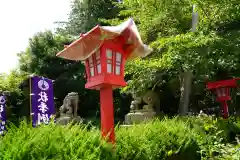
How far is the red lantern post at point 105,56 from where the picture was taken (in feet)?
13.8

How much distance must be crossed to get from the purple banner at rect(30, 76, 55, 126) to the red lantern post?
101 inches

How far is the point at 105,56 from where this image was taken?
14.2ft

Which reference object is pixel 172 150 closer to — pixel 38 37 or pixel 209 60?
pixel 209 60

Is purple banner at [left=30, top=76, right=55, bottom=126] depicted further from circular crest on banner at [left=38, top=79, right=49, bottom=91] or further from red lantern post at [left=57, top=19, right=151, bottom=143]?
red lantern post at [left=57, top=19, right=151, bottom=143]

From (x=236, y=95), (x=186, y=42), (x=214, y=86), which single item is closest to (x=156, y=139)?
(x=186, y=42)

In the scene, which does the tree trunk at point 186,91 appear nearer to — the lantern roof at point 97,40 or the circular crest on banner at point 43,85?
the circular crest on banner at point 43,85

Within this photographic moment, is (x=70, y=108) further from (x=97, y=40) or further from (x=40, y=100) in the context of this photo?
(x=97, y=40)

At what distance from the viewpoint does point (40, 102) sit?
684 cm

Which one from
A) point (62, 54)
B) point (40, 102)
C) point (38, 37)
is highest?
point (38, 37)

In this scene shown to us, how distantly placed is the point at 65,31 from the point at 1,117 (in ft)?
34.2

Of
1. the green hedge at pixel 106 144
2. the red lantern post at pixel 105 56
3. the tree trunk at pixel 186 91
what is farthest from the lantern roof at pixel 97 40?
the tree trunk at pixel 186 91

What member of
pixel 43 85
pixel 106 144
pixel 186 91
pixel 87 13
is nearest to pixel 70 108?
pixel 186 91

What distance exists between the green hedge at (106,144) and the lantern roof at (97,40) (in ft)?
3.97

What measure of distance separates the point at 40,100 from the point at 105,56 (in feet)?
10.4
